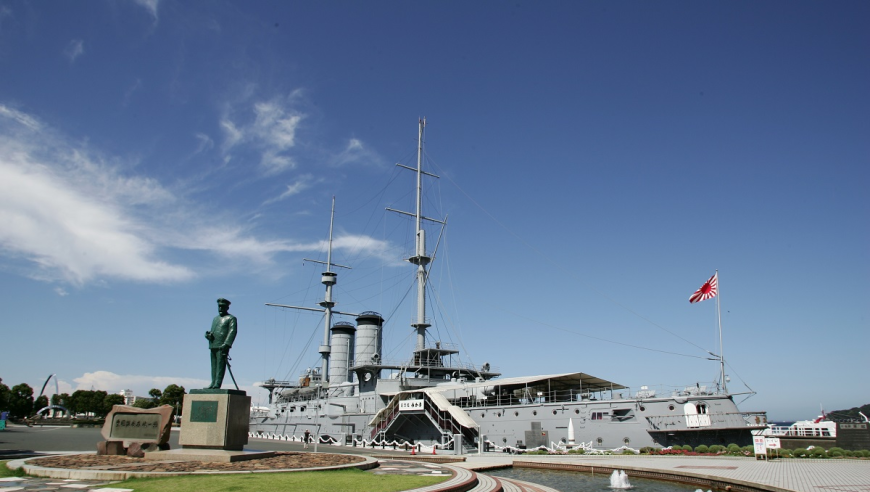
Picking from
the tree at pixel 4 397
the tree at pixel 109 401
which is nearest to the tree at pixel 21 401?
the tree at pixel 4 397

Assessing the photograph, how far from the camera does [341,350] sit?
52.5 metres

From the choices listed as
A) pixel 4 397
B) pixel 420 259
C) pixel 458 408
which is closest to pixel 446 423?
pixel 458 408

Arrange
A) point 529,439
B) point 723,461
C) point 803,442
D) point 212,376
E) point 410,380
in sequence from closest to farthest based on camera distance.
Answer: point 212,376 → point 723,461 → point 803,442 → point 529,439 → point 410,380

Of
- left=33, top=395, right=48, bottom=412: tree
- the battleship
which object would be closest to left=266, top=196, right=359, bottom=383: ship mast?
the battleship

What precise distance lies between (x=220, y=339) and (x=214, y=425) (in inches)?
112

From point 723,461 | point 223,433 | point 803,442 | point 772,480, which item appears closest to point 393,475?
point 223,433

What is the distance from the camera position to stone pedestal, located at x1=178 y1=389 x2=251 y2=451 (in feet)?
52.6

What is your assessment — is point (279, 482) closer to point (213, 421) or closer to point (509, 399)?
point (213, 421)

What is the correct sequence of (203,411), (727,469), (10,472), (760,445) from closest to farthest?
(10,472)
(203,411)
(727,469)
(760,445)

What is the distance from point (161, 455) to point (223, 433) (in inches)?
69.8

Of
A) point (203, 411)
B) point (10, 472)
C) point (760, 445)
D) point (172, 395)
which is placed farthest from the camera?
point (172, 395)

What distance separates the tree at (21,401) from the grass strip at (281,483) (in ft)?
282

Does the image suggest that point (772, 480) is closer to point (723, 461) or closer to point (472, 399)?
point (723, 461)

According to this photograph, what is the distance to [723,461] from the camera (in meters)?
21.4
